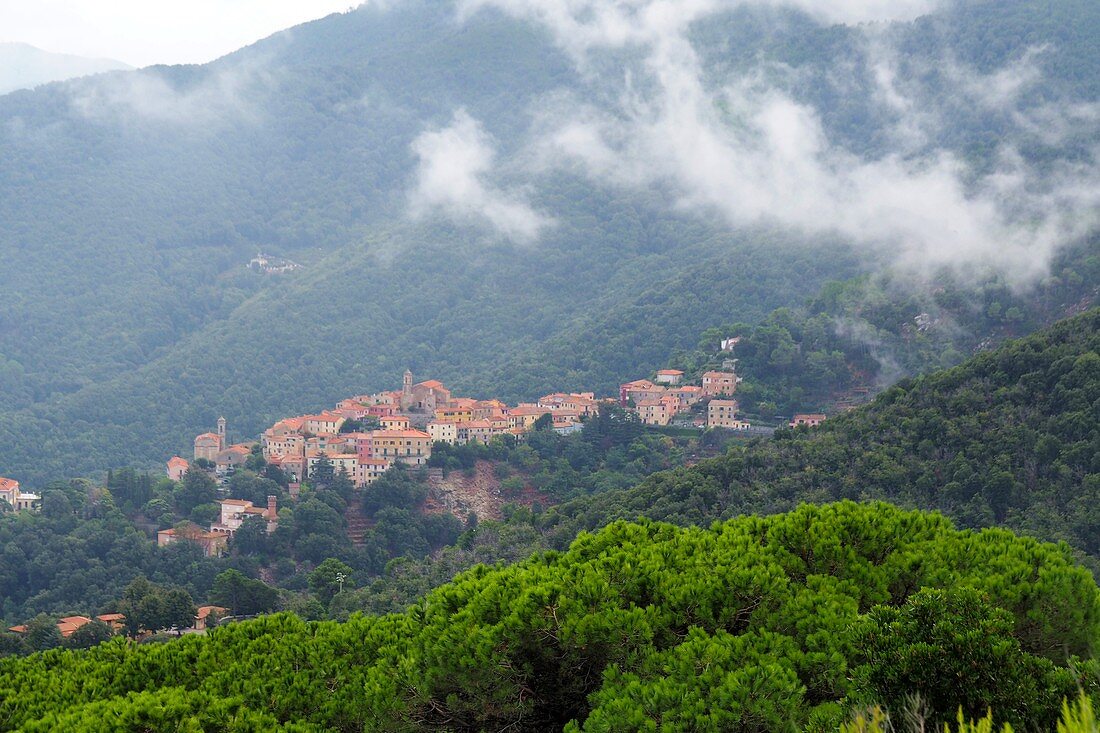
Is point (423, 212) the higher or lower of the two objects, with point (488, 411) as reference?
higher

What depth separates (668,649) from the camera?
8484 millimetres

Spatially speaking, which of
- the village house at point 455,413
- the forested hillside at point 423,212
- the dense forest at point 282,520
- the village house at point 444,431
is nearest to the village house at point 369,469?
the dense forest at point 282,520

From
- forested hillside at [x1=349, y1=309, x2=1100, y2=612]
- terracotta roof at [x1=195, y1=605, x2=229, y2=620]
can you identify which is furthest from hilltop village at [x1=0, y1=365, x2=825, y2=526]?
forested hillside at [x1=349, y1=309, x2=1100, y2=612]

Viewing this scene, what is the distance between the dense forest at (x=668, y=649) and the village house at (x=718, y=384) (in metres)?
46.9

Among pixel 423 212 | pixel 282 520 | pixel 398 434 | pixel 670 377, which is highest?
pixel 423 212

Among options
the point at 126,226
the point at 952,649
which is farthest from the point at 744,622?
the point at 126,226

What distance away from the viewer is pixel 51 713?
8.73 m

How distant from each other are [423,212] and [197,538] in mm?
78020

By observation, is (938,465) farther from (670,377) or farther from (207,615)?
(670,377)

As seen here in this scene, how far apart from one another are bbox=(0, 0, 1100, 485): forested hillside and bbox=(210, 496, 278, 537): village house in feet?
84.0

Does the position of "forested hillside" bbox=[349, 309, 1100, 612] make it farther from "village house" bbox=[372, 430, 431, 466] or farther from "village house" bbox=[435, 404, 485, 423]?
"village house" bbox=[435, 404, 485, 423]

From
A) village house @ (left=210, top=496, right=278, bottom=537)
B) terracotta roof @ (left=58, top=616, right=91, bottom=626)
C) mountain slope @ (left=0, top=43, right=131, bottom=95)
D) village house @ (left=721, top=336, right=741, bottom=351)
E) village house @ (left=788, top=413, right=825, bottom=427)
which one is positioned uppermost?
mountain slope @ (left=0, top=43, right=131, bottom=95)

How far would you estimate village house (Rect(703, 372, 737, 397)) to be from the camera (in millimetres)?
57000

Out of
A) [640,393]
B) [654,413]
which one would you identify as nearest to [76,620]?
[654,413]
